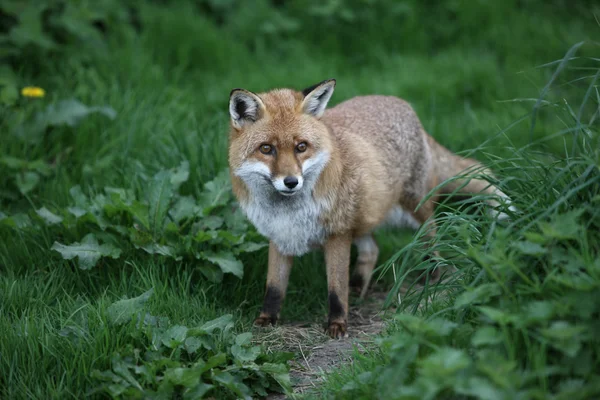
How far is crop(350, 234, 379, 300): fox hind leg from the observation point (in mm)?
4535

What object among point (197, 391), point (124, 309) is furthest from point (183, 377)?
point (124, 309)

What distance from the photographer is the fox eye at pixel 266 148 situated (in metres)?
3.51

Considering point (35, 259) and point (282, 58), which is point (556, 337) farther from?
point (282, 58)

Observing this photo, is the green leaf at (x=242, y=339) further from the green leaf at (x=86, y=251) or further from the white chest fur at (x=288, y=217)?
the green leaf at (x=86, y=251)

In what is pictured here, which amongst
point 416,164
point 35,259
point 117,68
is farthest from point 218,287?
point 117,68

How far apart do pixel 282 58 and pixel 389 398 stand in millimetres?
5219

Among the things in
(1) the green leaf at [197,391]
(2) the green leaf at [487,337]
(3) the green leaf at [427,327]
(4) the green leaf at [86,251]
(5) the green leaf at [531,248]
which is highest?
(5) the green leaf at [531,248]

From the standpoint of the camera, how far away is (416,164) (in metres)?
4.50

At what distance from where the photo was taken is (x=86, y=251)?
12.4 ft

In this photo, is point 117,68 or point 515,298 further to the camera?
point 117,68

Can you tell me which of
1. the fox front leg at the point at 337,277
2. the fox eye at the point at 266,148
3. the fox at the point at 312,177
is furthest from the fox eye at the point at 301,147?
the fox front leg at the point at 337,277

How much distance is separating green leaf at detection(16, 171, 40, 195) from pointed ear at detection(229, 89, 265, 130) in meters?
1.77

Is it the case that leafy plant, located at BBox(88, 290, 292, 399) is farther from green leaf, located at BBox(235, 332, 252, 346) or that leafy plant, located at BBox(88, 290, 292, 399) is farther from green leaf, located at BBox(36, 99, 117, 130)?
green leaf, located at BBox(36, 99, 117, 130)

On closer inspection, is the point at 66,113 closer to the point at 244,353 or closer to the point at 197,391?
→ the point at 244,353
